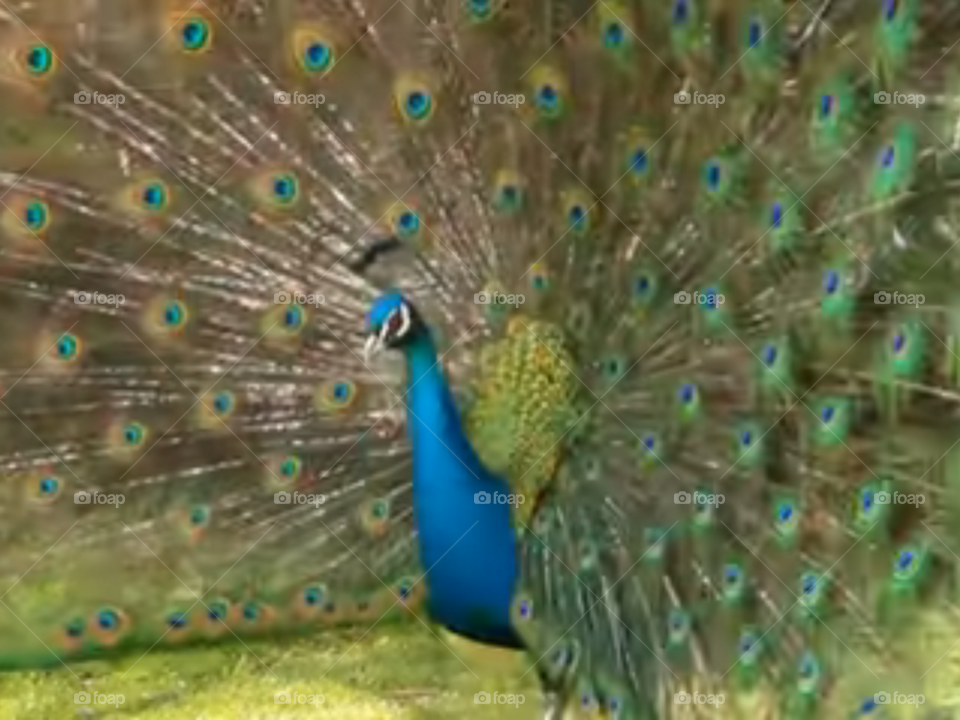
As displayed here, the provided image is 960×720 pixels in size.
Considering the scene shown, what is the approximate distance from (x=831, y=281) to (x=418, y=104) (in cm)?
80

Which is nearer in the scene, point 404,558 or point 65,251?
point 65,251

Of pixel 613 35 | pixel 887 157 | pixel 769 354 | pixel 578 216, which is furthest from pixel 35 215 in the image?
pixel 887 157

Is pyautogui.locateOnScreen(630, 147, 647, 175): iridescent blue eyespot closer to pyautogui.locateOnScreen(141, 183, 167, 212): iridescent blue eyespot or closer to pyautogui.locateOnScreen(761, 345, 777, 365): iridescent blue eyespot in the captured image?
pyautogui.locateOnScreen(761, 345, 777, 365): iridescent blue eyespot

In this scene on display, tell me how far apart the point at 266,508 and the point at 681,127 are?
105cm

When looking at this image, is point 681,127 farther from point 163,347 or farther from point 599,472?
point 163,347

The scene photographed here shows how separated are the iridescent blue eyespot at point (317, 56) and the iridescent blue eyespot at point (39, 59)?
434mm

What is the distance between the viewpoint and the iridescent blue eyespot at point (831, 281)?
1687 mm

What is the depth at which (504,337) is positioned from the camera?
2051 mm

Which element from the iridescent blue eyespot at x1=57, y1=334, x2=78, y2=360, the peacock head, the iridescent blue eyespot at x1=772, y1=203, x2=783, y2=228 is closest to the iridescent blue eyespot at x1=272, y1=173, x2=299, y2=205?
the peacock head

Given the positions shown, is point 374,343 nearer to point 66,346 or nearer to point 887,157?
point 66,346

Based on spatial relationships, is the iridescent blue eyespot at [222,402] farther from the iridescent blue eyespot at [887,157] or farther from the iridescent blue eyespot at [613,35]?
the iridescent blue eyespot at [887,157]

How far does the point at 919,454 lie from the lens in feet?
5.46

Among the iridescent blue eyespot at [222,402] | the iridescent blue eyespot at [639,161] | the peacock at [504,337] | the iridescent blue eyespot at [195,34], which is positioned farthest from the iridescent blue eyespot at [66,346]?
the iridescent blue eyespot at [639,161]

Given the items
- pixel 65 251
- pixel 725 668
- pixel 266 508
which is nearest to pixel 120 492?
pixel 266 508
